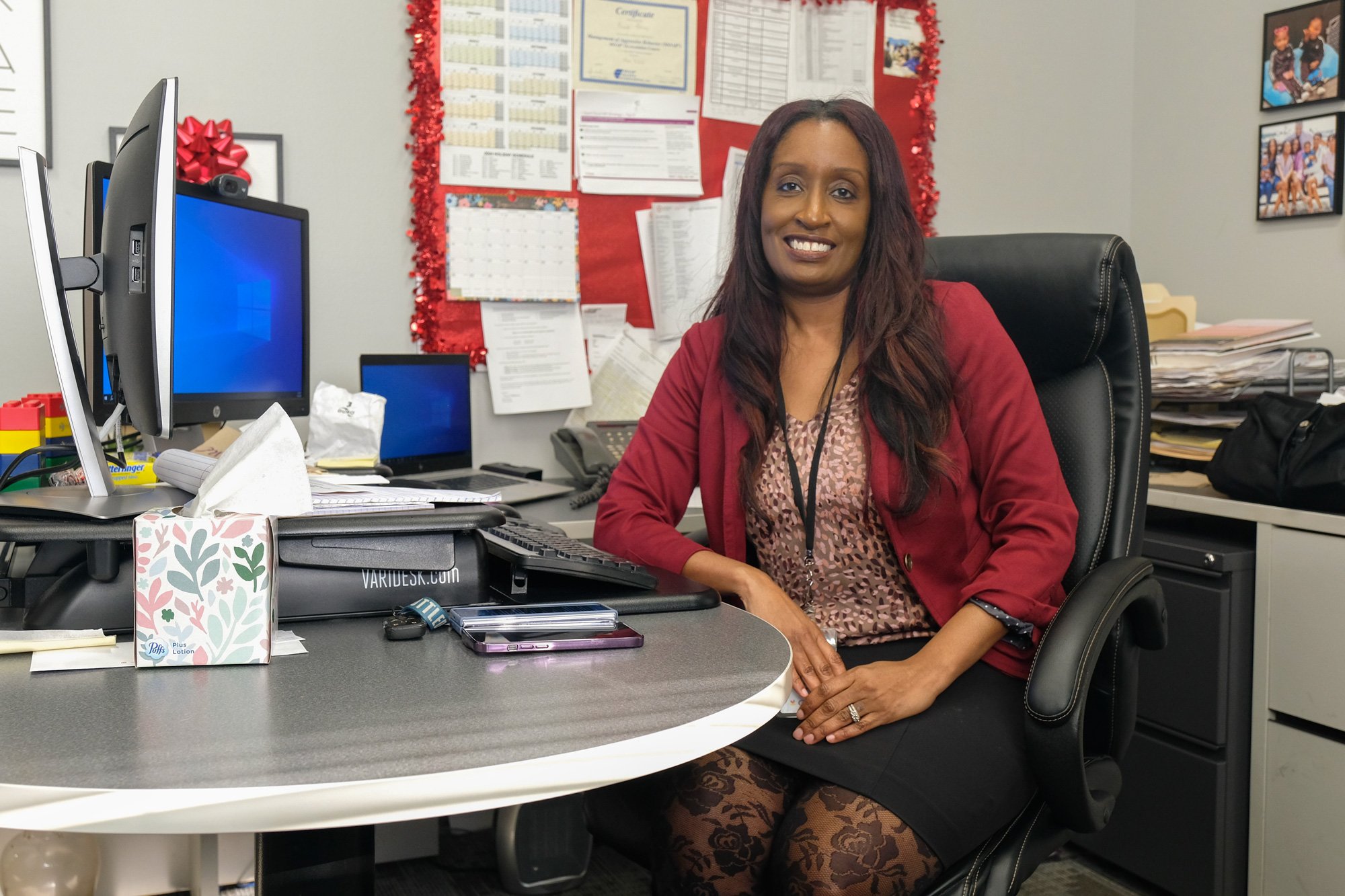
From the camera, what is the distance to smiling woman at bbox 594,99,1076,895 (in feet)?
A: 3.74

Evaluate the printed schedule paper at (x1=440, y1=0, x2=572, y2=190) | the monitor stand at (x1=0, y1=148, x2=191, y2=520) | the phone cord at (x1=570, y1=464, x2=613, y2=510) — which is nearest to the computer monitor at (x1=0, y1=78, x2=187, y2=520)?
the monitor stand at (x1=0, y1=148, x2=191, y2=520)

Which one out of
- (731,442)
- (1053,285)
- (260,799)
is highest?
(1053,285)

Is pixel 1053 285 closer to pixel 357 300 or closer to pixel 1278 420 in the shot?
pixel 1278 420

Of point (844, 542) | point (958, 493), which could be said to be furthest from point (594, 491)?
point (958, 493)

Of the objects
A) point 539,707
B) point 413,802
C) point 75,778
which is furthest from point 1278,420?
point 75,778

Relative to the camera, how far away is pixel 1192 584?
1858mm

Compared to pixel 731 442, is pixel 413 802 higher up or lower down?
lower down

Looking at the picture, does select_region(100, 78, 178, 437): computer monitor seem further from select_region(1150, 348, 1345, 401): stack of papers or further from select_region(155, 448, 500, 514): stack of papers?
select_region(1150, 348, 1345, 401): stack of papers

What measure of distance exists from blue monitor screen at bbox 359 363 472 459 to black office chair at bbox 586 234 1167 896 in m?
0.98

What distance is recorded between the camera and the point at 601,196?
233 cm

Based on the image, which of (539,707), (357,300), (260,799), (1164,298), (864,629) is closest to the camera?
(260,799)

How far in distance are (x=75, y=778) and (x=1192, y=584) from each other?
1751mm

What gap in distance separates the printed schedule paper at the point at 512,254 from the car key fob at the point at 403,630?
1.37 metres

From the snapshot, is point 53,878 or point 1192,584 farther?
point 1192,584
